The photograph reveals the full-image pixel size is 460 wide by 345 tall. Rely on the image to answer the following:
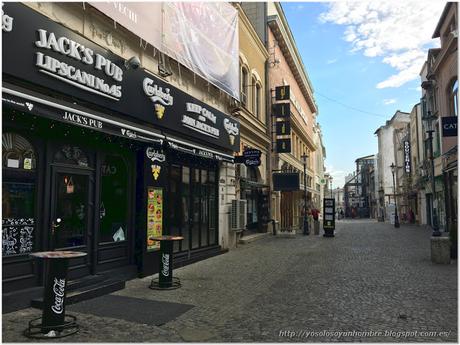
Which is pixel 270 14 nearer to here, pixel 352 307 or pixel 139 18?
pixel 139 18

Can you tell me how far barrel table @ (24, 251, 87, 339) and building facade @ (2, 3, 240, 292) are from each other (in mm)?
1594

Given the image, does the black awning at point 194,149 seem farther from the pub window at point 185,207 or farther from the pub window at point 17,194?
the pub window at point 17,194

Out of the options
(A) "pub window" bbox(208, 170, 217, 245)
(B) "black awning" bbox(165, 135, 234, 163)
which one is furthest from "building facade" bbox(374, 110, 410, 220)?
(B) "black awning" bbox(165, 135, 234, 163)

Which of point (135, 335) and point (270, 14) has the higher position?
point (270, 14)

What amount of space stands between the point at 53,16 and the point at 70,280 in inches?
187

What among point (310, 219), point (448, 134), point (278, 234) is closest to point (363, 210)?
point (310, 219)

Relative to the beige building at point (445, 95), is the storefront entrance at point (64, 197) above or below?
below

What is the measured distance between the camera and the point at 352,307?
6812 millimetres

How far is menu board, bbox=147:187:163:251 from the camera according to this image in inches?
379

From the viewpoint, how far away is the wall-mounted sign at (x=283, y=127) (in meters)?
22.6

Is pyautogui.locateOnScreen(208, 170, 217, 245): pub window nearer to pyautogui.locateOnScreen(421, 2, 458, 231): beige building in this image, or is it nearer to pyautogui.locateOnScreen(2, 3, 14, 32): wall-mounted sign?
Result: pyautogui.locateOnScreen(2, 3, 14, 32): wall-mounted sign

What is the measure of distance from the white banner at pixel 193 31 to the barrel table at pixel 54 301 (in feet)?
16.7

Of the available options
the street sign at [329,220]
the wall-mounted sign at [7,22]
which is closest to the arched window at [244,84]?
the street sign at [329,220]

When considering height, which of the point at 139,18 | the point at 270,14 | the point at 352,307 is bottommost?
the point at 352,307
